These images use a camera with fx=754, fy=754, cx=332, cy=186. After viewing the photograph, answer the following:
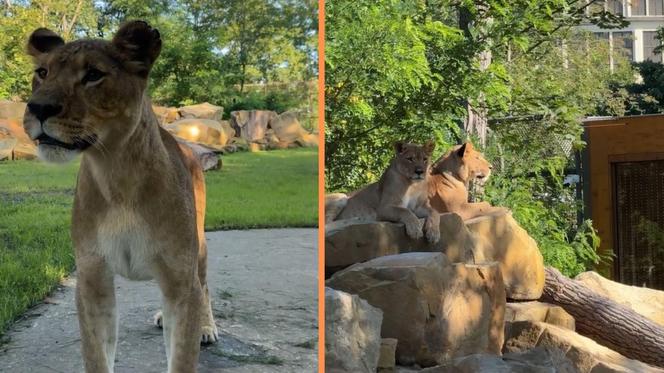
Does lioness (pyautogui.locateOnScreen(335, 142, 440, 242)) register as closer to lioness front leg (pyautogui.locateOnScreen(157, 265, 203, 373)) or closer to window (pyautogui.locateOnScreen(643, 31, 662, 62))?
window (pyautogui.locateOnScreen(643, 31, 662, 62))

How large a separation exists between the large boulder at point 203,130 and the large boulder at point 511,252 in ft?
5.29

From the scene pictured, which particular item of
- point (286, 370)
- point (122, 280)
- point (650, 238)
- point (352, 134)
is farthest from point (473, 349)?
point (122, 280)

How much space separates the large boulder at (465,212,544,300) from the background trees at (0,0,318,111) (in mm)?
1489

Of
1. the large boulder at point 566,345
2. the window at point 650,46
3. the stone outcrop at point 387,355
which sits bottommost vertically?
the large boulder at point 566,345

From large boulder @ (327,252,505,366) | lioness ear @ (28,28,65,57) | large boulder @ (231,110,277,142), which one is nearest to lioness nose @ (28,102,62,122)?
lioness ear @ (28,28,65,57)

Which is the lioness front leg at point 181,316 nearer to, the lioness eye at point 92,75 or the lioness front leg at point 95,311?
the lioness front leg at point 95,311

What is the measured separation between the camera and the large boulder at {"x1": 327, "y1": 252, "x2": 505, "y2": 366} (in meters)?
2.53

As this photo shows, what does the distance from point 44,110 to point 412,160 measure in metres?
1.89

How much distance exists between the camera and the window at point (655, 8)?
3.56m

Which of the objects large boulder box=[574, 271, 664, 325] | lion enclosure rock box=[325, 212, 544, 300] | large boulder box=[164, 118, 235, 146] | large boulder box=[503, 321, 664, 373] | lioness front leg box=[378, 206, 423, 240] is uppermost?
large boulder box=[164, 118, 235, 146]

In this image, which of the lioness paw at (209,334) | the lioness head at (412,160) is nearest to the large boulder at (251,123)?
the lioness paw at (209,334)

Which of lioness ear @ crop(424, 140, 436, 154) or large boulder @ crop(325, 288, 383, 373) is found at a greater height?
lioness ear @ crop(424, 140, 436, 154)

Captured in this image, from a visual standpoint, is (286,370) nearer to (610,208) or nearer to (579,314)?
(579,314)

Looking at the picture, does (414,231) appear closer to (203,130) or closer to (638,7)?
(203,130)
